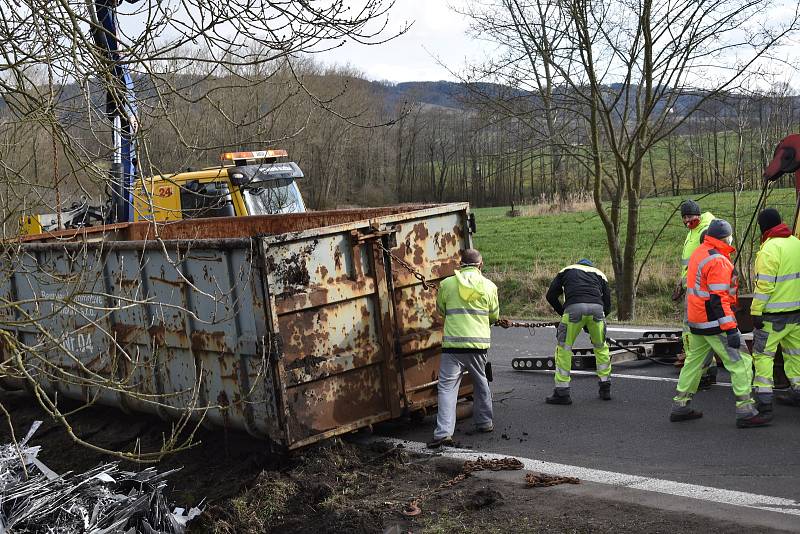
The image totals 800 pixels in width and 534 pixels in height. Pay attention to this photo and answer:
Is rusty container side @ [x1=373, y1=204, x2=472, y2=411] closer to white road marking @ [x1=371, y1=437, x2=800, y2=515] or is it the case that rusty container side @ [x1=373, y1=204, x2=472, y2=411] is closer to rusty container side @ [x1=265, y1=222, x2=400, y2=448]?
rusty container side @ [x1=265, y1=222, x2=400, y2=448]

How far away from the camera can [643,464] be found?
6.93 metres

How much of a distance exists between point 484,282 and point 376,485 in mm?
2253

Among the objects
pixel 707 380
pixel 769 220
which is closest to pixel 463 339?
pixel 707 380

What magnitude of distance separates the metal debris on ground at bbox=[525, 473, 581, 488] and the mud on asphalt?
6cm

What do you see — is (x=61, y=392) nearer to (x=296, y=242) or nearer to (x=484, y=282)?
(x=296, y=242)

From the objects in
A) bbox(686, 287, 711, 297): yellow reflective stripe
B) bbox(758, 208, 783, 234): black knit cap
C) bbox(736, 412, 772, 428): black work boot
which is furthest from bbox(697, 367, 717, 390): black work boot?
bbox(758, 208, 783, 234): black knit cap

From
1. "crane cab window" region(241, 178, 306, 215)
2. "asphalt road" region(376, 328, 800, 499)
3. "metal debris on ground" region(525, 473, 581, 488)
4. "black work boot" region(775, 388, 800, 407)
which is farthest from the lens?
"crane cab window" region(241, 178, 306, 215)

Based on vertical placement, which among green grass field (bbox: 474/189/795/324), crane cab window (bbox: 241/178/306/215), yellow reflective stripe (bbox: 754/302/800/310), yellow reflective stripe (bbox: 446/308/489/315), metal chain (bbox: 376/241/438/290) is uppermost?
crane cab window (bbox: 241/178/306/215)

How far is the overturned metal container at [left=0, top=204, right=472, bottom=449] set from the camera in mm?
7160

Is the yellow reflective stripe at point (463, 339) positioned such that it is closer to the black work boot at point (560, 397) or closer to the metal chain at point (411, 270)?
the metal chain at point (411, 270)

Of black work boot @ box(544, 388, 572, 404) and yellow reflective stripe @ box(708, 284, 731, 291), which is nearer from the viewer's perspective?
yellow reflective stripe @ box(708, 284, 731, 291)

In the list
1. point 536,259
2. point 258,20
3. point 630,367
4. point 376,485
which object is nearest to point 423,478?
point 376,485

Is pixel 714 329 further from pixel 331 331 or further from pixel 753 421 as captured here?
Result: pixel 331 331

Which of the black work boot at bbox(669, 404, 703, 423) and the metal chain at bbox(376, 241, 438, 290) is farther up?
the metal chain at bbox(376, 241, 438, 290)
